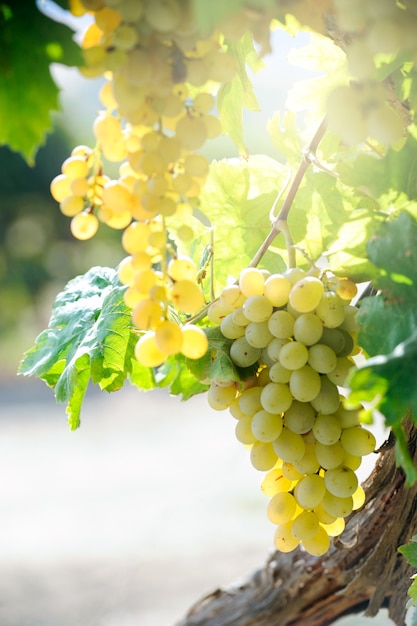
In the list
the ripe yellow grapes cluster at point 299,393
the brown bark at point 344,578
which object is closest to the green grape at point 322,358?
the ripe yellow grapes cluster at point 299,393

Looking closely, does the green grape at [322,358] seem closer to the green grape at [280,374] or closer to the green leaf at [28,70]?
the green grape at [280,374]

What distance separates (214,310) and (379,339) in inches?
5.7

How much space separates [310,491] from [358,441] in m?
0.04

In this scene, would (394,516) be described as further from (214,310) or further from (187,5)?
(187,5)

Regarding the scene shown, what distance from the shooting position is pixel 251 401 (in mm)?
459

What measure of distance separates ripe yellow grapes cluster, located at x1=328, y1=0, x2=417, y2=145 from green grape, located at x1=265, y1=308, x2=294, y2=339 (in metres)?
0.13

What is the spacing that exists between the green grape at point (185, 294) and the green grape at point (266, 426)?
0.10 metres

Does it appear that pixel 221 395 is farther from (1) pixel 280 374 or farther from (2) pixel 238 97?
(2) pixel 238 97

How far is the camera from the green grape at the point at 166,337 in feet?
1.15

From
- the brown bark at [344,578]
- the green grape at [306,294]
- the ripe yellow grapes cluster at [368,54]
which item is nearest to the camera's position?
the ripe yellow grapes cluster at [368,54]

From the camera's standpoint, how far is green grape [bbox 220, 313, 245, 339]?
465 mm

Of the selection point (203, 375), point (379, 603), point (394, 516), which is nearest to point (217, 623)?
point (379, 603)

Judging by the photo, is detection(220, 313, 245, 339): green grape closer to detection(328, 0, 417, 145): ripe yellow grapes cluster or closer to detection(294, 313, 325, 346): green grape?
detection(294, 313, 325, 346): green grape

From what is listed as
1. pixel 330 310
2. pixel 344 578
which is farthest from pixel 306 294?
pixel 344 578
